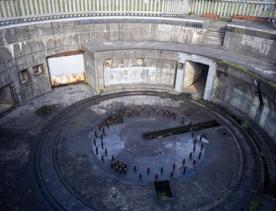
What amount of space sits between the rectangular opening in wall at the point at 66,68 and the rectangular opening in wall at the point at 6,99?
3.69 meters

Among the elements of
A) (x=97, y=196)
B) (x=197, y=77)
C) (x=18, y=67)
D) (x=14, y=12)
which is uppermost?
(x=14, y=12)

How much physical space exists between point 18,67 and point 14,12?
13.8 ft

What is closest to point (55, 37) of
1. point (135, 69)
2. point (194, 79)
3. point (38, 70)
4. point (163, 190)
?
point (38, 70)

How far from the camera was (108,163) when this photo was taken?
1366 cm

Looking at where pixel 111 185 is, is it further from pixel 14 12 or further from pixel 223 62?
pixel 14 12

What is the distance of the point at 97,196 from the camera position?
11.6m

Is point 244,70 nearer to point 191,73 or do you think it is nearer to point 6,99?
point 191,73

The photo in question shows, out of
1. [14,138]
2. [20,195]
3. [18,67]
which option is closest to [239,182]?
[20,195]

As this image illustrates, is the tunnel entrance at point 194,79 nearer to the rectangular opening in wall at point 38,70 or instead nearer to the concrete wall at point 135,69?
the concrete wall at point 135,69

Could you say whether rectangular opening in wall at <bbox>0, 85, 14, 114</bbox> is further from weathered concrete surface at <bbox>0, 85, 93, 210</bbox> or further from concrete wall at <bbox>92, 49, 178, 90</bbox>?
concrete wall at <bbox>92, 49, 178, 90</bbox>

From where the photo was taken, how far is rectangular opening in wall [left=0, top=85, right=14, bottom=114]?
57.1ft

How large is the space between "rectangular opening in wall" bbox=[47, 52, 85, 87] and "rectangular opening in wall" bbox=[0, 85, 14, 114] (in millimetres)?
3693

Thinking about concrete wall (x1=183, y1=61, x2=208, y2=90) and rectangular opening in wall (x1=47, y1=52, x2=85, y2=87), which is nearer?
rectangular opening in wall (x1=47, y1=52, x2=85, y2=87)

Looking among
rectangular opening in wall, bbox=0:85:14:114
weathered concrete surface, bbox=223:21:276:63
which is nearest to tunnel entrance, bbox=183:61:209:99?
weathered concrete surface, bbox=223:21:276:63
